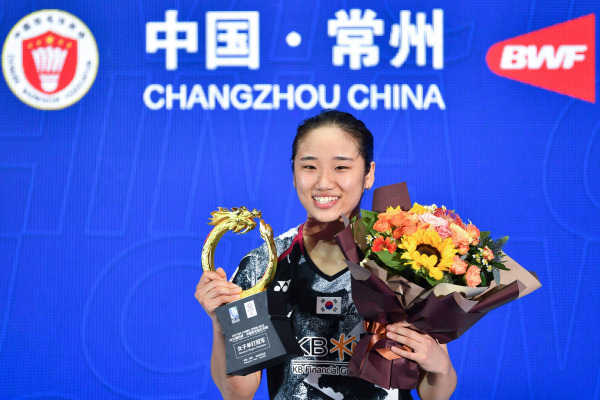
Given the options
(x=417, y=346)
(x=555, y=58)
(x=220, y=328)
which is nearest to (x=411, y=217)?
(x=417, y=346)

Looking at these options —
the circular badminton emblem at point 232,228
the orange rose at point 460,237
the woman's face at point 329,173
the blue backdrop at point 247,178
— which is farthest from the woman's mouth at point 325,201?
the blue backdrop at point 247,178

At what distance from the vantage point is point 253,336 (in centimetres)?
148

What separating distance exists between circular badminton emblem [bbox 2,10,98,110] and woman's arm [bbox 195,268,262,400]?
1780 millimetres

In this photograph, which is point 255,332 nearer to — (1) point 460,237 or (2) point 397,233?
(2) point 397,233

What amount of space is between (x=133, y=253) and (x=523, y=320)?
1.76m

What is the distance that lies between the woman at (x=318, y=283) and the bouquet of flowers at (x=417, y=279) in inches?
5.9

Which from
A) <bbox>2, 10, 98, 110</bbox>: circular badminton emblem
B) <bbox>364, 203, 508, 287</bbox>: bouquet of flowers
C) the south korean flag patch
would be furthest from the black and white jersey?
<bbox>2, 10, 98, 110</bbox>: circular badminton emblem

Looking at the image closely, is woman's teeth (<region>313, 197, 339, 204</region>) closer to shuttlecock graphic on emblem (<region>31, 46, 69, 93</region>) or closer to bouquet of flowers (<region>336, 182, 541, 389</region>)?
bouquet of flowers (<region>336, 182, 541, 389</region>)

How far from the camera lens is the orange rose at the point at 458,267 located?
4.27 feet

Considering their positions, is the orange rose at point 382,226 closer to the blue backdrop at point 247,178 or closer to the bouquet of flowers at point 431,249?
the bouquet of flowers at point 431,249

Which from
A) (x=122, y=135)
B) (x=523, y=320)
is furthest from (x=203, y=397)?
(x=523, y=320)

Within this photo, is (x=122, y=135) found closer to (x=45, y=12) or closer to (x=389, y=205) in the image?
(x=45, y=12)

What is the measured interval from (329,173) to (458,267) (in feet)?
1.44

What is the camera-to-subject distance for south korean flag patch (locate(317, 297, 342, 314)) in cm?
161
